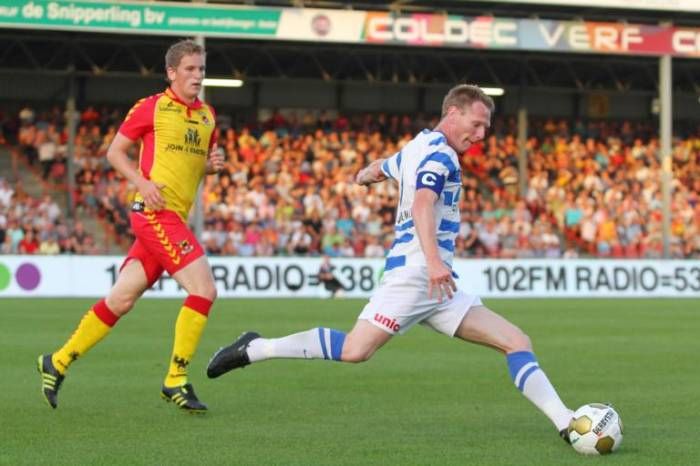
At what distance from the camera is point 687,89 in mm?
46219

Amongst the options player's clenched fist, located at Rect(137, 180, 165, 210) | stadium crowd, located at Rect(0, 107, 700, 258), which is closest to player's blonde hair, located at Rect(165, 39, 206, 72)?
player's clenched fist, located at Rect(137, 180, 165, 210)

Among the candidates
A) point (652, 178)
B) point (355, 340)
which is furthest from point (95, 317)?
point (652, 178)

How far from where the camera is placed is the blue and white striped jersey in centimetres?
787

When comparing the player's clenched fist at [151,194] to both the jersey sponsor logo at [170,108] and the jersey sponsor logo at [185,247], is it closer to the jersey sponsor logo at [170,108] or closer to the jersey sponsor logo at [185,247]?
the jersey sponsor logo at [185,247]

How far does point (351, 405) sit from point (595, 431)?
2.80 meters

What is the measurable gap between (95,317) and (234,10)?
2416 cm

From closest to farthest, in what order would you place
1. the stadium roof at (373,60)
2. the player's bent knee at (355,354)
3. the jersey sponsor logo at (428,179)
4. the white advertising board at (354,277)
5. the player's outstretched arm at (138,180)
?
the jersey sponsor logo at (428,179) < the player's bent knee at (355,354) < the player's outstretched arm at (138,180) < the white advertising board at (354,277) < the stadium roof at (373,60)

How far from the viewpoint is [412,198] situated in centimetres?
801

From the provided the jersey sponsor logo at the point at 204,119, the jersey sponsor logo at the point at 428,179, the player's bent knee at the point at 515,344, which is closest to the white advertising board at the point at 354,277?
the jersey sponsor logo at the point at 204,119

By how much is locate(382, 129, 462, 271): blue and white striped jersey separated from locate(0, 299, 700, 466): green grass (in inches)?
42.4

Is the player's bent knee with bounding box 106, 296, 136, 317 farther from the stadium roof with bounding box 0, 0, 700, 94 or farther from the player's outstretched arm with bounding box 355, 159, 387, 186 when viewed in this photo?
the stadium roof with bounding box 0, 0, 700, 94

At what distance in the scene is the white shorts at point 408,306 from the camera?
315 inches

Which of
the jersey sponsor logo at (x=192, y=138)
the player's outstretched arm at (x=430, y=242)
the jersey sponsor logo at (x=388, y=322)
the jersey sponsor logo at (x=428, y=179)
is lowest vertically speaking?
the jersey sponsor logo at (x=388, y=322)

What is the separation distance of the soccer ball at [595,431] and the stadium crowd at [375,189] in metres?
24.3
